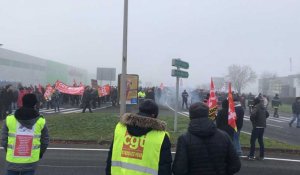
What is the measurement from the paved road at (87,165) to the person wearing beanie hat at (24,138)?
11.9 feet

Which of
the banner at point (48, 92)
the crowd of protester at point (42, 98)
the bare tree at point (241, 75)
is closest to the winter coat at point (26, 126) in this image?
the crowd of protester at point (42, 98)

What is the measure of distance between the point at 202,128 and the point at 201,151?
0.23 m

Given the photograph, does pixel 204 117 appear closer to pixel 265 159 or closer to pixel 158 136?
pixel 158 136

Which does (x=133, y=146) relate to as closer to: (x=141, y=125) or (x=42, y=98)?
(x=141, y=125)

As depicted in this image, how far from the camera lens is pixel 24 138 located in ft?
17.4

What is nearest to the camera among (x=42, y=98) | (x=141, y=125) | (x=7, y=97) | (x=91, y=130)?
(x=141, y=125)

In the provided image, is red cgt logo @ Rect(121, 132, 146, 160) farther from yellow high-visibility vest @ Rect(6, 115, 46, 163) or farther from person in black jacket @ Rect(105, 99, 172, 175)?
yellow high-visibility vest @ Rect(6, 115, 46, 163)

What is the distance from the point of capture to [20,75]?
70375 millimetres

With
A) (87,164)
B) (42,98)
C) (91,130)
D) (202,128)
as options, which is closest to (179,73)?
(91,130)

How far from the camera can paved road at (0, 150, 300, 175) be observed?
927cm

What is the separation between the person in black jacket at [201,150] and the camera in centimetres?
421

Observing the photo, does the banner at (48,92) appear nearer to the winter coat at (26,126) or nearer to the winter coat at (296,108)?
the winter coat at (296,108)

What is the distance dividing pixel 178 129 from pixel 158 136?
13.3 metres

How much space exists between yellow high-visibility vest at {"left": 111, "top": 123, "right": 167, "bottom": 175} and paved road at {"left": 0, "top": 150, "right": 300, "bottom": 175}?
198 inches
